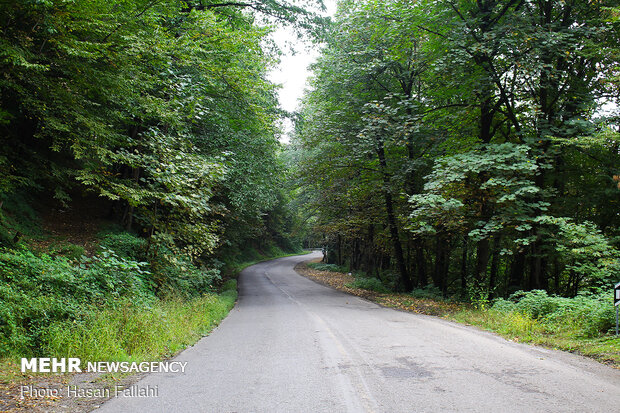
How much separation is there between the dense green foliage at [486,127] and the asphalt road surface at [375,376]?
13.6 ft

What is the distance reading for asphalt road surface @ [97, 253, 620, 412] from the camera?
3.84 meters

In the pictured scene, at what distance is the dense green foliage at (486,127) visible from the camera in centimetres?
986

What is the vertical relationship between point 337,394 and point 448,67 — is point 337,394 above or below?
below

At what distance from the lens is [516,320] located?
8.12m

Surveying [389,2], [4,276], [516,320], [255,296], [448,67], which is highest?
[389,2]

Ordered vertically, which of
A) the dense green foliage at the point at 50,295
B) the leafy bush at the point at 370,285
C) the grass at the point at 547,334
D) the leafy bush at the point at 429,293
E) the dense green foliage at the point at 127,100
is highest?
the dense green foliage at the point at 127,100

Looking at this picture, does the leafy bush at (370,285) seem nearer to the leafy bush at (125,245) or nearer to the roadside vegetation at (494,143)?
the roadside vegetation at (494,143)

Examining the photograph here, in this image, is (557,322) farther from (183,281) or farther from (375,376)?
(183,281)

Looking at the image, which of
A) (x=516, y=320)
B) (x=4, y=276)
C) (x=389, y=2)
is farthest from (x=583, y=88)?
(x=4, y=276)

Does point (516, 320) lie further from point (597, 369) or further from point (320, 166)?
point (320, 166)

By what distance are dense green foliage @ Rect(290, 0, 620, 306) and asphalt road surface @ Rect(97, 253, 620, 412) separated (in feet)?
13.6

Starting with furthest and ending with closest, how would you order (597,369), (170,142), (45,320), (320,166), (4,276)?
1. (320,166)
2. (170,142)
3. (4,276)
4. (45,320)
5. (597,369)

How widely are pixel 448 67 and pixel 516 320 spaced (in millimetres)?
7858

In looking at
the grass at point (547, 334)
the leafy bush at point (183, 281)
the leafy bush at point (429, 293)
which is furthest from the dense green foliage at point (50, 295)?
the leafy bush at point (429, 293)
